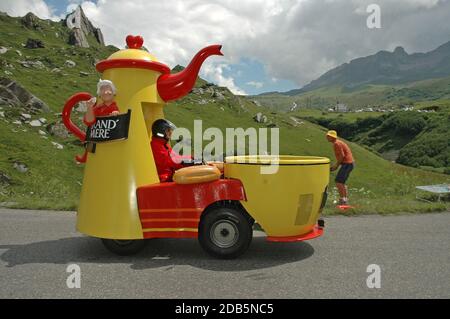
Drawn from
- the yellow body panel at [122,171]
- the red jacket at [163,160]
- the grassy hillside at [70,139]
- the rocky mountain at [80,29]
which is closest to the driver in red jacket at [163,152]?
the red jacket at [163,160]

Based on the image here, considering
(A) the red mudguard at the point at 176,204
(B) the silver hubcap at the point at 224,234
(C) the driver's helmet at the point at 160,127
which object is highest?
(C) the driver's helmet at the point at 160,127

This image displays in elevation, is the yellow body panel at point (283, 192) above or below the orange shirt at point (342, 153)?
below

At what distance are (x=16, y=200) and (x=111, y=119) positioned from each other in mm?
6090

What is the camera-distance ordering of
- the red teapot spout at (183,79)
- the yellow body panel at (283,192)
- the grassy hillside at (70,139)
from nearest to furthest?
the yellow body panel at (283,192), the red teapot spout at (183,79), the grassy hillside at (70,139)

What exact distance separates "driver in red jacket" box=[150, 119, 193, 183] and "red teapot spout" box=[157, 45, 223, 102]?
0.43m

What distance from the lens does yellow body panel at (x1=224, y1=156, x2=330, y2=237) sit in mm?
5188

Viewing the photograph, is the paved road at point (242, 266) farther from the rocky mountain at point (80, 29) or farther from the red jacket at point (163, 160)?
the rocky mountain at point (80, 29)

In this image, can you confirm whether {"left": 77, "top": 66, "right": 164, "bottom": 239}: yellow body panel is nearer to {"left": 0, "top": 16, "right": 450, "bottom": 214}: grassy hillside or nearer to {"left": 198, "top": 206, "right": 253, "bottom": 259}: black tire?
{"left": 198, "top": 206, "right": 253, "bottom": 259}: black tire

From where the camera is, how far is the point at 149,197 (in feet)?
17.7

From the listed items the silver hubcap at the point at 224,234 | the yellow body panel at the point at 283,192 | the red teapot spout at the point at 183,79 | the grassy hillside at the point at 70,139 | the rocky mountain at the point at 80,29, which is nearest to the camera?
the yellow body panel at the point at 283,192

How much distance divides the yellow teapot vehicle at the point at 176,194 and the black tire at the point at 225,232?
13 mm

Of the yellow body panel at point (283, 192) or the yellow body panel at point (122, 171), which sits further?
the yellow body panel at point (122, 171)

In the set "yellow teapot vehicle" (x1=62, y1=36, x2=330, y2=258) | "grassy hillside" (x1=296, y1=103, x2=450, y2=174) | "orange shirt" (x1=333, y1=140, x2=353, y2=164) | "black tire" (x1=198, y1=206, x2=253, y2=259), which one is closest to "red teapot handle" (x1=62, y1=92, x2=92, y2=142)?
"yellow teapot vehicle" (x1=62, y1=36, x2=330, y2=258)

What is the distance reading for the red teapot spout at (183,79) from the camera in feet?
18.6
